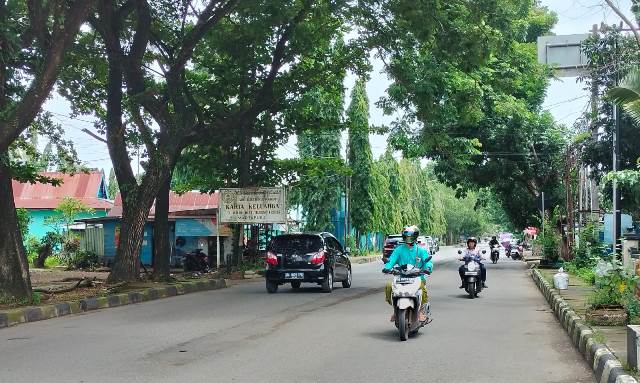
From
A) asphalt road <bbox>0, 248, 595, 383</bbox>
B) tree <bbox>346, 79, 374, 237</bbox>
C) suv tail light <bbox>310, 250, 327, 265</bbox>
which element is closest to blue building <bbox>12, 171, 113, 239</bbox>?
tree <bbox>346, 79, 374, 237</bbox>

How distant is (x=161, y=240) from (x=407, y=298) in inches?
518

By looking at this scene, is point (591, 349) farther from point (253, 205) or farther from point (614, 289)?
point (253, 205)

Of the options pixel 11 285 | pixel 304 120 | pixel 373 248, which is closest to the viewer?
pixel 11 285

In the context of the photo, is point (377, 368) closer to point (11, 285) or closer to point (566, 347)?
point (566, 347)

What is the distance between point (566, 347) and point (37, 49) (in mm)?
13266

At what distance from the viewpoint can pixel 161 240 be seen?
2125 centimetres

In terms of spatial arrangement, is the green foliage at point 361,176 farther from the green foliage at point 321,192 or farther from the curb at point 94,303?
the curb at point 94,303

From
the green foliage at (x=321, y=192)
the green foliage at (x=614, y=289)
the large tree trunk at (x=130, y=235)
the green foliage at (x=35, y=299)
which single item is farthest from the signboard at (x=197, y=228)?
the green foliage at (x=614, y=289)

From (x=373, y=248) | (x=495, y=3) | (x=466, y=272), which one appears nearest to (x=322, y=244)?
(x=466, y=272)

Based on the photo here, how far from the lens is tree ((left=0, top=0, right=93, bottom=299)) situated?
13.4 m

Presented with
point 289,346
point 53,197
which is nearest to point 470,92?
point 289,346

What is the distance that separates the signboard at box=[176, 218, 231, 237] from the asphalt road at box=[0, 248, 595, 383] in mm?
17179

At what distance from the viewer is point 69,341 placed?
980 cm

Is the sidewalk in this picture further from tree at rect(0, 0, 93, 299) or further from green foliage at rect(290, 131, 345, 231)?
green foliage at rect(290, 131, 345, 231)
